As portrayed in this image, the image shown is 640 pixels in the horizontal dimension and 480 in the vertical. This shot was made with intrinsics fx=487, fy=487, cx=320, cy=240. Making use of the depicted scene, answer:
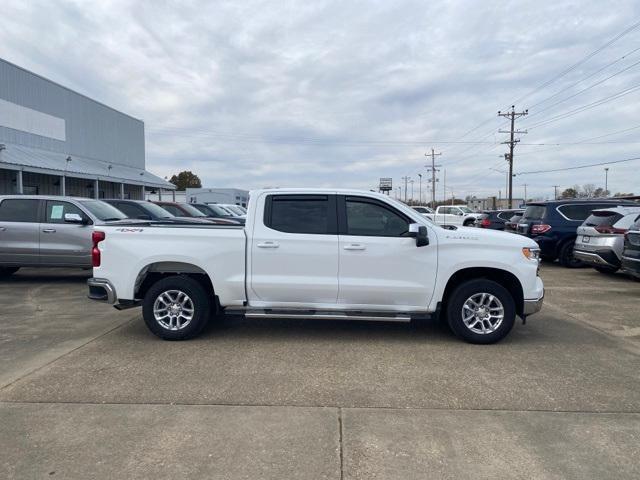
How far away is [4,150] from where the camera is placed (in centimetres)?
2641

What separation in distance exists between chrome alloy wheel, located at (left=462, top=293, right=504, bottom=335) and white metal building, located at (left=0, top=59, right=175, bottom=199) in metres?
25.4

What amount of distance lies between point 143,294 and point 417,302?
136 inches

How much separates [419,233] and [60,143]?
120ft

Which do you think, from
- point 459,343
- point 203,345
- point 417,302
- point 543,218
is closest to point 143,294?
point 203,345

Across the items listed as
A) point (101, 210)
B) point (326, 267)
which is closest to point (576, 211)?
point (326, 267)

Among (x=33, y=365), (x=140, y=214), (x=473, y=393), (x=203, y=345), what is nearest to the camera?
(x=473, y=393)

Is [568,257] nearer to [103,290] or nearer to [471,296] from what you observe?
[471,296]

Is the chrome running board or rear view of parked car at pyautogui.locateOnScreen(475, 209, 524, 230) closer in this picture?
the chrome running board

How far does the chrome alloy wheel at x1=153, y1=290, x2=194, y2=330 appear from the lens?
19.6 ft

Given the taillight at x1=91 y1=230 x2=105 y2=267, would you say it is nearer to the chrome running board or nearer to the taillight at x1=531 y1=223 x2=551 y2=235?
→ the chrome running board

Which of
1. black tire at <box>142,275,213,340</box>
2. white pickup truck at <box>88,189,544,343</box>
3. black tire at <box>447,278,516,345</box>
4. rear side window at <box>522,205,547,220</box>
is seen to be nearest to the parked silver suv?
white pickup truck at <box>88,189,544,343</box>

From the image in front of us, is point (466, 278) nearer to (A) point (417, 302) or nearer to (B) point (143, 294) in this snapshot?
(A) point (417, 302)

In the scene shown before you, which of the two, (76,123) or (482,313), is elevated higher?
(76,123)

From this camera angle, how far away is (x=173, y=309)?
5.98 metres
